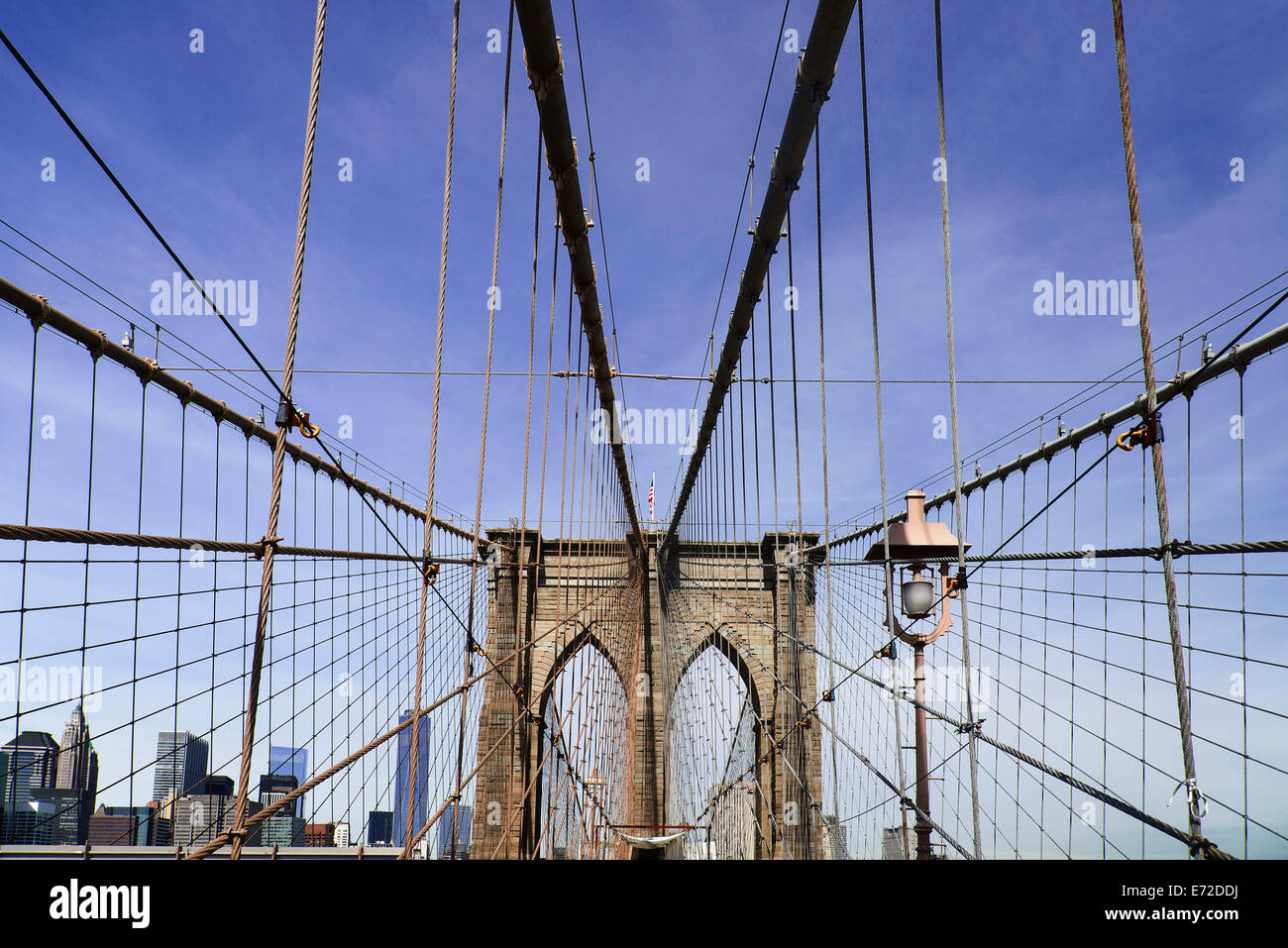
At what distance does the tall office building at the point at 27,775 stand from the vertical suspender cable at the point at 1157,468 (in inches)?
105

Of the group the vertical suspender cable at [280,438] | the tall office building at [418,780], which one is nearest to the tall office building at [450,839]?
the tall office building at [418,780]

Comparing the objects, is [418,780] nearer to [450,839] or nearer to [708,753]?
[450,839]

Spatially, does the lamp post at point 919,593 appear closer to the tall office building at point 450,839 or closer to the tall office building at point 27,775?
the tall office building at point 450,839

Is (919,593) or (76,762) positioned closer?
(76,762)

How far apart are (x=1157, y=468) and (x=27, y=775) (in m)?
3.78

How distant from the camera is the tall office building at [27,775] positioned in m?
2.32

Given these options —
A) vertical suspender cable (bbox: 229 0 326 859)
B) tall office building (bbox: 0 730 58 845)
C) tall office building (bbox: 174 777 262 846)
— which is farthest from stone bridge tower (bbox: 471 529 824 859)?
vertical suspender cable (bbox: 229 0 326 859)

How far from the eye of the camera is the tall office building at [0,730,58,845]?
2316mm

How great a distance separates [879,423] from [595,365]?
5241mm

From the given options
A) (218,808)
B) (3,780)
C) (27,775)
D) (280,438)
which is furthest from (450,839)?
(280,438)

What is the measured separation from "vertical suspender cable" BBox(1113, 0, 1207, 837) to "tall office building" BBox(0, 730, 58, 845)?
8.78ft

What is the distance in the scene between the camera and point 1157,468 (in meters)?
1.76

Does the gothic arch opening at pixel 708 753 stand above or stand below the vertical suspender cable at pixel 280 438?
below
